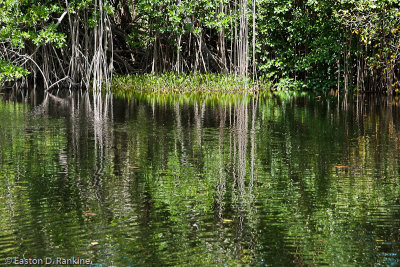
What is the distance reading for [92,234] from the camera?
4.52 metres

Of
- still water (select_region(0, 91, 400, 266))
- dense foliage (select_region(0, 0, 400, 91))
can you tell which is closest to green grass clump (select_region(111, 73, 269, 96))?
dense foliage (select_region(0, 0, 400, 91))

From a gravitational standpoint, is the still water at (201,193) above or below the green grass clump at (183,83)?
below

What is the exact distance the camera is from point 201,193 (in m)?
5.84

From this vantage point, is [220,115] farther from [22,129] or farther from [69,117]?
[22,129]

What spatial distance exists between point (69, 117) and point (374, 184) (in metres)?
8.29

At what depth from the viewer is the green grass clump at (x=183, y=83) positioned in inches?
824

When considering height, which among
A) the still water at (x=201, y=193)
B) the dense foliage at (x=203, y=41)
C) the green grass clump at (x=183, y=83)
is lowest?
the still water at (x=201, y=193)

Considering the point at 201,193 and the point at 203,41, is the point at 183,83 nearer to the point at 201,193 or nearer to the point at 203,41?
the point at 203,41

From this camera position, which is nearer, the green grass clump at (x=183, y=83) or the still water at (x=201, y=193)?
the still water at (x=201, y=193)

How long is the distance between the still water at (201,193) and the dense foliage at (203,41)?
9.58m

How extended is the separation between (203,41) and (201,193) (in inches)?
731

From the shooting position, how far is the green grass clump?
20938mm

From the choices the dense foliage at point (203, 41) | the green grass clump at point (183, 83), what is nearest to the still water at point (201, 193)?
the green grass clump at point (183, 83)

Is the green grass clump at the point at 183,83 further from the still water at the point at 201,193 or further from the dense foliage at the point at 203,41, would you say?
the still water at the point at 201,193
